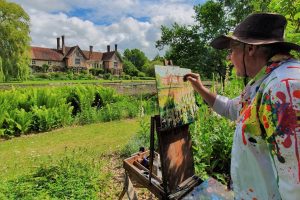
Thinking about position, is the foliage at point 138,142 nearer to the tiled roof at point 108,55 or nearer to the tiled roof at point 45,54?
the tiled roof at point 45,54

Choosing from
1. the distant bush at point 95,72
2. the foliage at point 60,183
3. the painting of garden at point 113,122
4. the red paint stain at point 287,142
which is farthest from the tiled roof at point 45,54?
the red paint stain at point 287,142

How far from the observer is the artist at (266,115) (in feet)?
3.93

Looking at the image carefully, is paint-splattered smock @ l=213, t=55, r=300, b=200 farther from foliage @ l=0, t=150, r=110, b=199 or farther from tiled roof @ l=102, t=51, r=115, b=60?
tiled roof @ l=102, t=51, r=115, b=60

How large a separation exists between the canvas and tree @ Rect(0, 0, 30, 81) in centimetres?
3583

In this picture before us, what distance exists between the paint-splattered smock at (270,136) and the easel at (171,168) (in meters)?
0.88

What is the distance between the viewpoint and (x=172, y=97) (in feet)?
8.22

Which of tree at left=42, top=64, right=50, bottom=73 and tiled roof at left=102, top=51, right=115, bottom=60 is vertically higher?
tiled roof at left=102, top=51, right=115, bottom=60

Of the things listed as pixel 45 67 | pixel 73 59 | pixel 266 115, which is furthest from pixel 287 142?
pixel 73 59

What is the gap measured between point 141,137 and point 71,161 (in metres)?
1.96

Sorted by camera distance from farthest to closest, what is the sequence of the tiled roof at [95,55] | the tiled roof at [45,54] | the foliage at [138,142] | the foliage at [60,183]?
the tiled roof at [95,55] → the tiled roof at [45,54] → the foliage at [138,142] → the foliage at [60,183]

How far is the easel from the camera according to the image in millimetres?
2428

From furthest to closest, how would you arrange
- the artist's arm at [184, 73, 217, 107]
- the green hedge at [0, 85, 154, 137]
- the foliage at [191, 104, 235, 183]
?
the green hedge at [0, 85, 154, 137] → the foliage at [191, 104, 235, 183] → the artist's arm at [184, 73, 217, 107]

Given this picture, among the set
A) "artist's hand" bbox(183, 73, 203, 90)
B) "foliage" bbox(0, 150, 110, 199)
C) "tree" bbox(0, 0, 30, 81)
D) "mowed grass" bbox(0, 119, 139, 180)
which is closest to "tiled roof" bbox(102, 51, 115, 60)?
"tree" bbox(0, 0, 30, 81)

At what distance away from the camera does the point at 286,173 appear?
121 centimetres
